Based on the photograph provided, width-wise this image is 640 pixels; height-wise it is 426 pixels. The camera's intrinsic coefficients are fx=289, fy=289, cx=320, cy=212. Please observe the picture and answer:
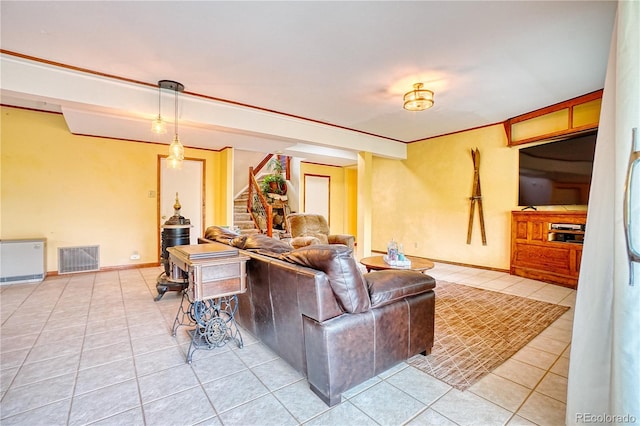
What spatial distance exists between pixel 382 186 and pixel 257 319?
5.48 metres

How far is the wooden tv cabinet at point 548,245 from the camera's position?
403cm

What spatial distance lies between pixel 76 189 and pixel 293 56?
455cm

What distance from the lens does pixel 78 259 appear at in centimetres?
491

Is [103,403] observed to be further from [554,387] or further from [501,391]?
[554,387]

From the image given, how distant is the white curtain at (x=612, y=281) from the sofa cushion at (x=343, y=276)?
3.50 ft

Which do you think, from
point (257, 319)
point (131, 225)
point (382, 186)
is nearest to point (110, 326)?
point (257, 319)

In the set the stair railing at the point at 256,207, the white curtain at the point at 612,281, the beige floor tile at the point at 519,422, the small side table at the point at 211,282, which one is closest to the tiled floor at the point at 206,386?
the beige floor tile at the point at 519,422

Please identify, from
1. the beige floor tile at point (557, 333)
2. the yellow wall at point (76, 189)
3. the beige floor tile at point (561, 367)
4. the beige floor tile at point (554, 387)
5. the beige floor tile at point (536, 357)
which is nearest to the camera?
the beige floor tile at point (554, 387)

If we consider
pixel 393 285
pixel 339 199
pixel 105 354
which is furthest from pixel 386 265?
pixel 339 199

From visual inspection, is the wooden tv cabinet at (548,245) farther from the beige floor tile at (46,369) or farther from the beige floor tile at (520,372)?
the beige floor tile at (46,369)

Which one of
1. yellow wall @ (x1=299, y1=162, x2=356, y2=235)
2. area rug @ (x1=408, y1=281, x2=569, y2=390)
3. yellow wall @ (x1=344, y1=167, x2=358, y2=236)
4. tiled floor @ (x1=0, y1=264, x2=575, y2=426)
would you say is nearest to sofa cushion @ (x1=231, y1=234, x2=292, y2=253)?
tiled floor @ (x1=0, y1=264, x2=575, y2=426)

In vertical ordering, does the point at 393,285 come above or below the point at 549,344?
above

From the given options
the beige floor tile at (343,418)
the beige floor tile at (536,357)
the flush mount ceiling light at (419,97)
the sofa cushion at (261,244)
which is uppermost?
the flush mount ceiling light at (419,97)

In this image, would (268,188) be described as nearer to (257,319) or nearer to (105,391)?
(257,319)
